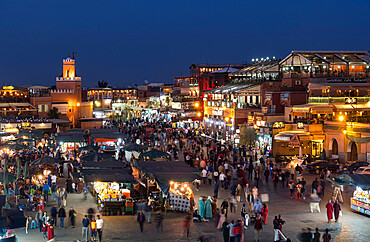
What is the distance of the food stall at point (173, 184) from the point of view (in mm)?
20875

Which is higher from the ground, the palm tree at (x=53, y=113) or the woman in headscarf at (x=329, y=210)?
Result: the palm tree at (x=53, y=113)

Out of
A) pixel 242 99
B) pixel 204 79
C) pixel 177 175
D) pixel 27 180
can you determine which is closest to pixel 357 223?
pixel 177 175

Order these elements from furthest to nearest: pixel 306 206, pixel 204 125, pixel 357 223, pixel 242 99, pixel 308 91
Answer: pixel 204 125, pixel 242 99, pixel 308 91, pixel 306 206, pixel 357 223

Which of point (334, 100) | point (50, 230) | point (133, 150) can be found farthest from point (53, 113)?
point (50, 230)

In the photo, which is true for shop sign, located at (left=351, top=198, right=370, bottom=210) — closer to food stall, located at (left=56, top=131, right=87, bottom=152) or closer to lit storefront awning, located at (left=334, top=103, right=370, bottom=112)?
lit storefront awning, located at (left=334, top=103, right=370, bottom=112)

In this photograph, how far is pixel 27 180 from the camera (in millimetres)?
26516

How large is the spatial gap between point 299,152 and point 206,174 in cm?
872

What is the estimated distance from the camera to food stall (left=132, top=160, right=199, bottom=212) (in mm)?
20875

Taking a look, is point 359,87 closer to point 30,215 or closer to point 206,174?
point 206,174

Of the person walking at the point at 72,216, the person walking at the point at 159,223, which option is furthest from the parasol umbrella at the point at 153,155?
the person walking at the point at 159,223

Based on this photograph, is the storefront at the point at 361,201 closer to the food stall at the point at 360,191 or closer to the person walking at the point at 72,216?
the food stall at the point at 360,191

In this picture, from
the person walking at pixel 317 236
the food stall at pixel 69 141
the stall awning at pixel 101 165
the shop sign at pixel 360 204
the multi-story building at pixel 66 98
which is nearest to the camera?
the person walking at pixel 317 236

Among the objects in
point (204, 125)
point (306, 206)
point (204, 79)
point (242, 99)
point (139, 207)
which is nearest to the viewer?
point (139, 207)

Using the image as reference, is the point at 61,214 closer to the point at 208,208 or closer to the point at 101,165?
the point at 208,208
